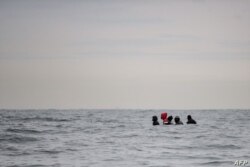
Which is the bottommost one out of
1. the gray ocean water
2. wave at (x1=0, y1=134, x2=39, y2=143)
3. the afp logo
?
the afp logo

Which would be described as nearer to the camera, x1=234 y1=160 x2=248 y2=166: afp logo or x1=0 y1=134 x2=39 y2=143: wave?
x1=234 y1=160 x2=248 y2=166: afp logo

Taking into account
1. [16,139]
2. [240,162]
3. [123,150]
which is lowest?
[240,162]

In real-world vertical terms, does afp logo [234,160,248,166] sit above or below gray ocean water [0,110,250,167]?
below

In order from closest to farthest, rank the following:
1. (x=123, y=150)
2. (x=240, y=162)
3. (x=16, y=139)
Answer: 1. (x=240, y=162)
2. (x=123, y=150)
3. (x=16, y=139)

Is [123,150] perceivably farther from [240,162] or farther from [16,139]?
[16,139]

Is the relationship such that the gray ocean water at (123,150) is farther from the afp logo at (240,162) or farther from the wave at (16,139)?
the afp logo at (240,162)

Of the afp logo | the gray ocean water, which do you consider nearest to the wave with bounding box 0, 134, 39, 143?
the gray ocean water

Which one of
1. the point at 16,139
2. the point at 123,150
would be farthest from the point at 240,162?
the point at 16,139

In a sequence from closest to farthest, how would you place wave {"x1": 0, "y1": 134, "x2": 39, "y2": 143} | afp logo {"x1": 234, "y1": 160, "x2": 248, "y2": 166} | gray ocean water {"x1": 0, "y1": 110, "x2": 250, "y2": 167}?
afp logo {"x1": 234, "y1": 160, "x2": 248, "y2": 166}, gray ocean water {"x1": 0, "y1": 110, "x2": 250, "y2": 167}, wave {"x1": 0, "y1": 134, "x2": 39, "y2": 143}

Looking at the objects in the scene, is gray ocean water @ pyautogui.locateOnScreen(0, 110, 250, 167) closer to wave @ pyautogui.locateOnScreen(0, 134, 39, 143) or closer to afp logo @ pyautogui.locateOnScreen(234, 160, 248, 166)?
wave @ pyautogui.locateOnScreen(0, 134, 39, 143)

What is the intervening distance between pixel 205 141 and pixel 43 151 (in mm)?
11362

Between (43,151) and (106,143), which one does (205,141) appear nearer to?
(106,143)

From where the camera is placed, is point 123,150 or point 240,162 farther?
point 123,150

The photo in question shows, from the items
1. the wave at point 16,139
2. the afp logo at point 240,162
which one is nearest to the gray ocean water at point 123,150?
the wave at point 16,139
